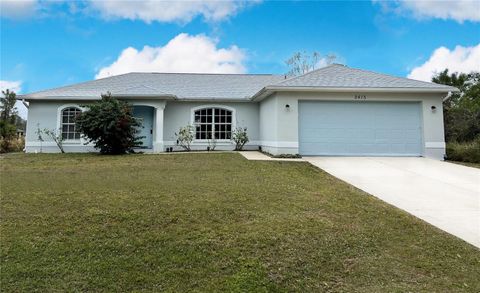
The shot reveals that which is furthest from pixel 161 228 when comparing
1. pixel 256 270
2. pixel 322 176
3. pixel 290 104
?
pixel 290 104

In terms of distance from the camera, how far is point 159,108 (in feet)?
51.1

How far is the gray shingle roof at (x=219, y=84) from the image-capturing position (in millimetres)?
12703

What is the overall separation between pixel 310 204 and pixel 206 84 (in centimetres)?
1477

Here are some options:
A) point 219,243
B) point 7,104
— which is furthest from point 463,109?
point 7,104

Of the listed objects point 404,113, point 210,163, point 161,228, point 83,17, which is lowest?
point 161,228

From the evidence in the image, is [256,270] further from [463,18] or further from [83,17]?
[463,18]

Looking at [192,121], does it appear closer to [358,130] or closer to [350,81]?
[350,81]

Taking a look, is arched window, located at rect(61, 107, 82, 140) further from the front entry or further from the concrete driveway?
the concrete driveway

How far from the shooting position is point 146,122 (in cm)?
1689

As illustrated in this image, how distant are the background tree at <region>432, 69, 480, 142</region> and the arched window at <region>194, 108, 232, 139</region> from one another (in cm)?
1096

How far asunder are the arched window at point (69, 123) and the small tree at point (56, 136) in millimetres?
260

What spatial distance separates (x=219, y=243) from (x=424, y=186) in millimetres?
6120

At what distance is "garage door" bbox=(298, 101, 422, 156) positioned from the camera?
12867 mm

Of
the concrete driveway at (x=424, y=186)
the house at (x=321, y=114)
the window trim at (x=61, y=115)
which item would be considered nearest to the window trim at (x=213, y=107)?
the house at (x=321, y=114)
